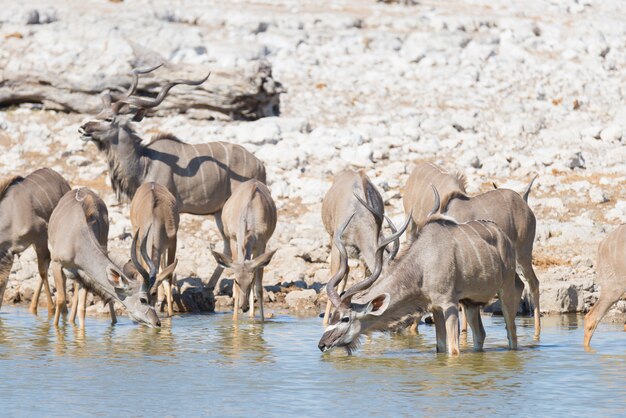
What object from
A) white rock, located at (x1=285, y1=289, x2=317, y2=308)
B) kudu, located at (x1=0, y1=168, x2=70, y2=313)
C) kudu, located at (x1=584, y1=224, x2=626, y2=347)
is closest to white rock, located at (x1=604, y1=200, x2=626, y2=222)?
white rock, located at (x1=285, y1=289, x2=317, y2=308)

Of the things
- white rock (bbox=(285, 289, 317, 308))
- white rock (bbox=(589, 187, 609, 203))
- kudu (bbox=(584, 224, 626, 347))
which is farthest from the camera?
white rock (bbox=(589, 187, 609, 203))

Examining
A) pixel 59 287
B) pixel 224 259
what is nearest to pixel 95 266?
pixel 59 287

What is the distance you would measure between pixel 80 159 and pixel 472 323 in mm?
9113

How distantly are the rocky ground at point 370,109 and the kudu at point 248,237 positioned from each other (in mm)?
864

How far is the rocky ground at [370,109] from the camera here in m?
14.9

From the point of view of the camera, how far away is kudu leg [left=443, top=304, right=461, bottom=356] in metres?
9.16

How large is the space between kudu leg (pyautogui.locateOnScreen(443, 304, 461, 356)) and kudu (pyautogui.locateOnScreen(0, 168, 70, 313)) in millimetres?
4877

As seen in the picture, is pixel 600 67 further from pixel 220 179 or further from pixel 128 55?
pixel 220 179

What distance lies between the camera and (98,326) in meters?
11.7

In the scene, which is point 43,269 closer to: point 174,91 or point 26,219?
point 26,219

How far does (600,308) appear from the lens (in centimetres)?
999

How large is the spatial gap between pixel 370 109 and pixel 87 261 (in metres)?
9.75

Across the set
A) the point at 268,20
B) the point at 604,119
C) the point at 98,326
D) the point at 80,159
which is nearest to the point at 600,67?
the point at 604,119

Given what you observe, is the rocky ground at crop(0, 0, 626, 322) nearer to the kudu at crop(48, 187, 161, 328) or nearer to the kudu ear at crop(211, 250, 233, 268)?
the kudu ear at crop(211, 250, 233, 268)
